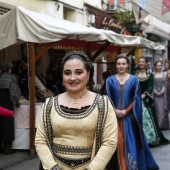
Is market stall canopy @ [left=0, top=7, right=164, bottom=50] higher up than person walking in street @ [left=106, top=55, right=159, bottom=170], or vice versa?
market stall canopy @ [left=0, top=7, right=164, bottom=50]

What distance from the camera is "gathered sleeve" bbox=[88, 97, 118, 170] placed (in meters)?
2.47

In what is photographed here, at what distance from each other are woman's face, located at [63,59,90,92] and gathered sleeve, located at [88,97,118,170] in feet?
0.76

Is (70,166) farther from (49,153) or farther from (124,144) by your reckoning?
(124,144)

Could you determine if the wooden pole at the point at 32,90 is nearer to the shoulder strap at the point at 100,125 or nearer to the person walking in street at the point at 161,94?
the person walking in street at the point at 161,94

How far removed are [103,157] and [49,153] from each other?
360 mm

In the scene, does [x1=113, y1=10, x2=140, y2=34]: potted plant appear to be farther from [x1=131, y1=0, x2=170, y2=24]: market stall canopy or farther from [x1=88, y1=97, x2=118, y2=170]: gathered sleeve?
[x1=88, y1=97, x2=118, y2=170]: gathered sleeve

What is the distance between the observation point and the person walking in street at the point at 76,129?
8.20 feet

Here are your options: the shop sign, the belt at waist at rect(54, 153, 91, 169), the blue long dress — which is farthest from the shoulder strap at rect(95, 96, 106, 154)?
the shop sign

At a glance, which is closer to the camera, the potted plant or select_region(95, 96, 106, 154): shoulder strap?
select_region(95, 96, 106, 154): shoulder strap

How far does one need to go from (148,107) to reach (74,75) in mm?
5354

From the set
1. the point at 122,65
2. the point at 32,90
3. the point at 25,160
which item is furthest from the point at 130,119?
the point at 25,160

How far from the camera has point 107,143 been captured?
8.25ft

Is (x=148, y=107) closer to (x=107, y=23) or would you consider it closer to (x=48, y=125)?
(x=48, y=125)

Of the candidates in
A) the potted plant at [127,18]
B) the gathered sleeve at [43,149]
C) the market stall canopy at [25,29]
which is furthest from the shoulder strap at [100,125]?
the potted plant at [127,18]
